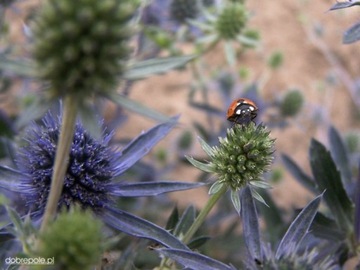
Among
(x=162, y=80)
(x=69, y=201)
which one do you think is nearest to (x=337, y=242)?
(x=69, y=201)

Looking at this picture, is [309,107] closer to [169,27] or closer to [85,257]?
[169,27]

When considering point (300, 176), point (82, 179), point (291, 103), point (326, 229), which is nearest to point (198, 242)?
point (82, 179)

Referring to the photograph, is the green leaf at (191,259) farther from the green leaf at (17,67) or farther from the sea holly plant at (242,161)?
the green leaf at (17,67)

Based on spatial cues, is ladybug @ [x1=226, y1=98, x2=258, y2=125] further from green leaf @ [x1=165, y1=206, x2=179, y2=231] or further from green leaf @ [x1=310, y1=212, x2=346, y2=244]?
green leaf @ [x1=310, y1=212, x2=346, y2=244]

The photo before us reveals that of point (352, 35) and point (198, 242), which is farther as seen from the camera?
point (198, 242)

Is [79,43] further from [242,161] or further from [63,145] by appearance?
[242,161]

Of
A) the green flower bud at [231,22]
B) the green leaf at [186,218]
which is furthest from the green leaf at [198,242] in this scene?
the green flower bud at [231,22]
